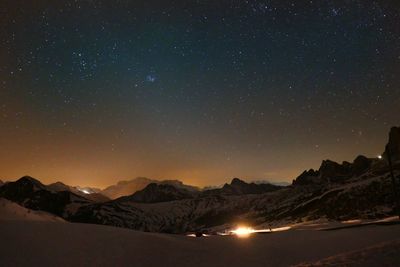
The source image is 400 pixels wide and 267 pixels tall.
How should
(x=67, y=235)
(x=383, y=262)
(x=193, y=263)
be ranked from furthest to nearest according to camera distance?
1. (x=67, y=235)
2. (x=193, y=263)
3. (x=383, y=262)

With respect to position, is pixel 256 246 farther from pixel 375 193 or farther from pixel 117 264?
pixel 375 193

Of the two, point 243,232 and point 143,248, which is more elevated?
point 143,248

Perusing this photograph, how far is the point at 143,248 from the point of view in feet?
60.8

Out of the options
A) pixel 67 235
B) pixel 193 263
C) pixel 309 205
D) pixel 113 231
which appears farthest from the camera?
pixel 309 205

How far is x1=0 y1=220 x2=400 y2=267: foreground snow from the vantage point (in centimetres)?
1586

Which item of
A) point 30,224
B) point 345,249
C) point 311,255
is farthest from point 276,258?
point 30,224

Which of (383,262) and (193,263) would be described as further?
(193,263)

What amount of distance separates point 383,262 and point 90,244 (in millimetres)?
12903

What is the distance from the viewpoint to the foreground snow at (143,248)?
1586 cm

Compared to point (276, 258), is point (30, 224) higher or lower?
higher

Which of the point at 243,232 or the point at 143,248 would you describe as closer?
the point at 143,248

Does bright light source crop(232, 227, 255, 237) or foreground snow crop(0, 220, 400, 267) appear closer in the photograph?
foreground snow crop(0, 220, 400, 267)

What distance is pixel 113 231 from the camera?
20.3 meters

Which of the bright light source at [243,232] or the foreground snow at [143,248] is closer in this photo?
the foreground snow at [143,248]
